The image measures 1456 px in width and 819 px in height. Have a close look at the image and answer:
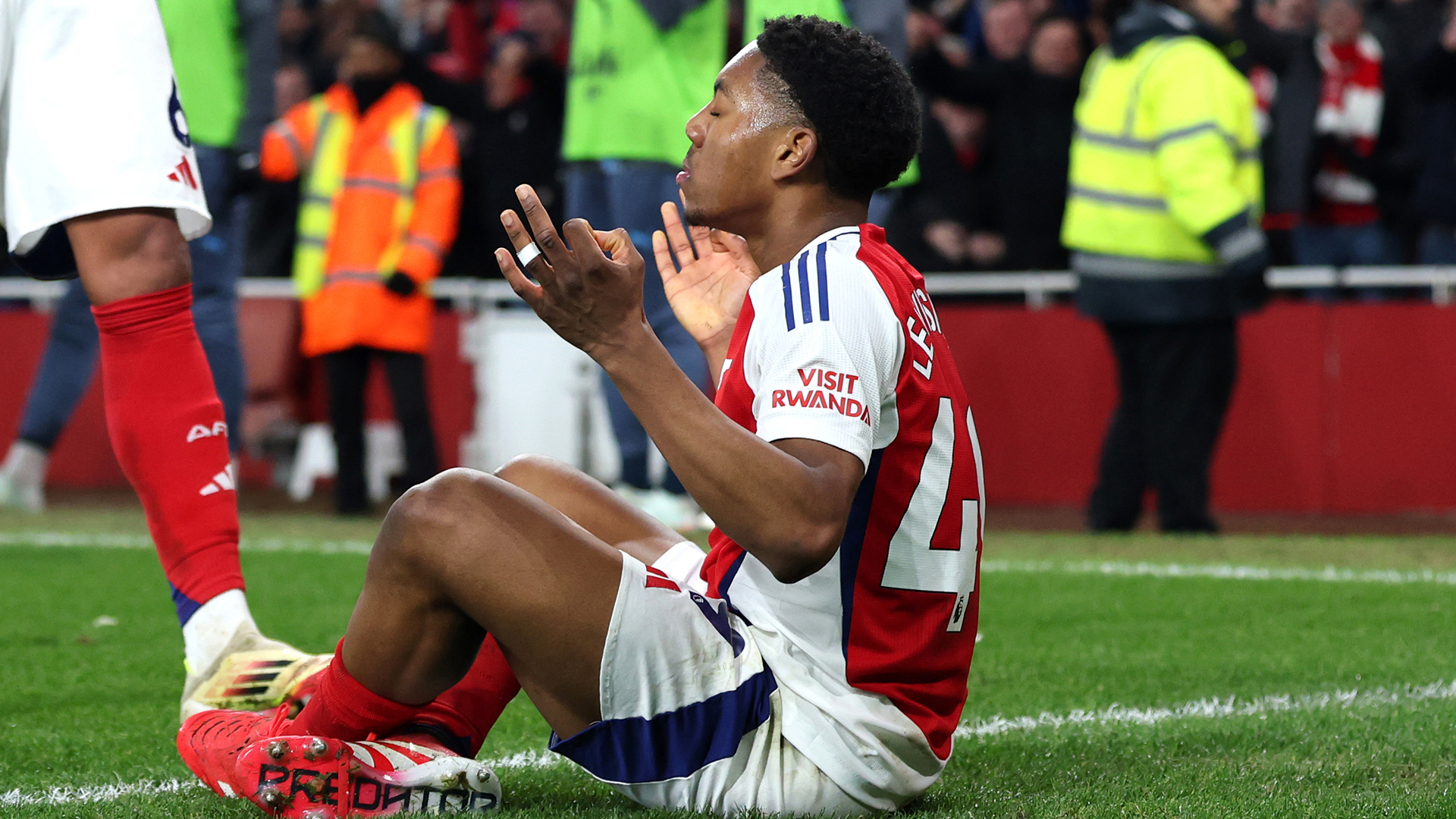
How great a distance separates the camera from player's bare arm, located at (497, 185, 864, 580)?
2.10 meters

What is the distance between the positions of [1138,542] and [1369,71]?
11.9 feet

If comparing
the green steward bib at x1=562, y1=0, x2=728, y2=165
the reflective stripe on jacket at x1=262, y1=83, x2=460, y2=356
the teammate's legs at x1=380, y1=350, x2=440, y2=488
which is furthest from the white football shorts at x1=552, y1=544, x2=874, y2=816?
the reflective stripe on jacket at x1=262, y1=83, x2=460, y2=356

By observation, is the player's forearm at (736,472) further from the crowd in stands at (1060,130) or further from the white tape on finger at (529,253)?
the crowd in stands at (1060,130)

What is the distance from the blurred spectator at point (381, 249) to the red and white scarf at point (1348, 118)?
14.4 feet

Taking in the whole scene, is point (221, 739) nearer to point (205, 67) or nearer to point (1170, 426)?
point (205, 67)

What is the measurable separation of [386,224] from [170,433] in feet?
15.8

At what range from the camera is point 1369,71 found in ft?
29.1

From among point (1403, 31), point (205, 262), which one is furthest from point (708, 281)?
point (1403, 31)

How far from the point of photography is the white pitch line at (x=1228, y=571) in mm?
5430

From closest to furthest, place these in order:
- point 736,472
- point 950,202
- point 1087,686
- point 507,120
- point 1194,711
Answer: point 736,472 → point 1194,711 → point 1087,686 → point 950,202 → point 507,120

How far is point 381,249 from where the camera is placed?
8023 mm

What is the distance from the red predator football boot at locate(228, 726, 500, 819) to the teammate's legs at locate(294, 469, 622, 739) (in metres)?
0.09

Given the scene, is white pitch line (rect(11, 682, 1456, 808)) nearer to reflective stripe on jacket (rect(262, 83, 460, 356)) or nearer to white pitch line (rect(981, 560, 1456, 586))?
white pitch line (rect(981, 560, 1456, 586))

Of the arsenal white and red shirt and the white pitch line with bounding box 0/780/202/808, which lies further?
the white pitch line with bounding box 0/780/202/808
